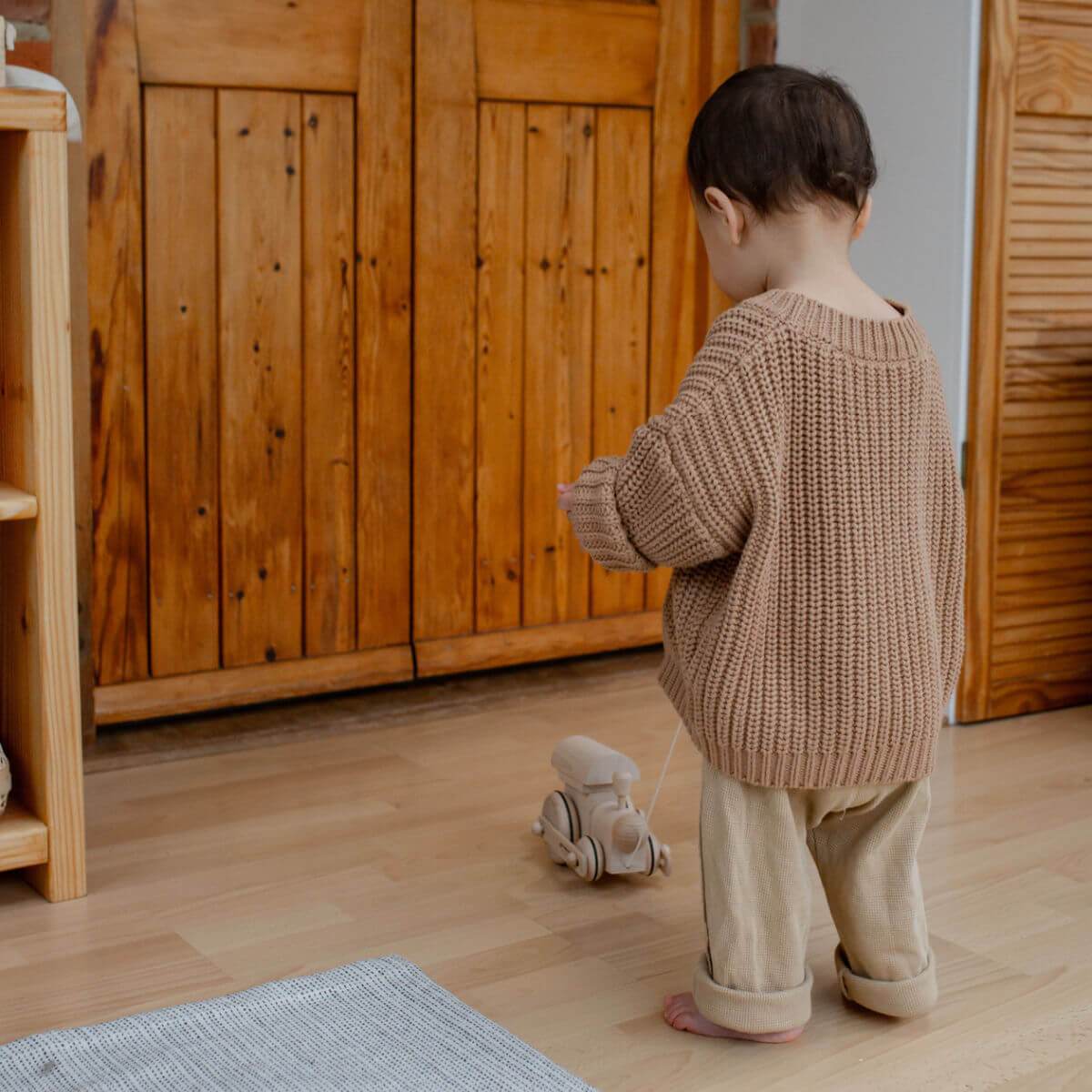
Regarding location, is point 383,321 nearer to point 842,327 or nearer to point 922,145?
point 922,145

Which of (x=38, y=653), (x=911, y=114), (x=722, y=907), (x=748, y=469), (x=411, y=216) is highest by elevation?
(x=911, y=114)

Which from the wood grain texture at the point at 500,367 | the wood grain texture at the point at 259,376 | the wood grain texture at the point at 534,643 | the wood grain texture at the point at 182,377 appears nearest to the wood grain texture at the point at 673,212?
the wood grain texture at the point at 534,643

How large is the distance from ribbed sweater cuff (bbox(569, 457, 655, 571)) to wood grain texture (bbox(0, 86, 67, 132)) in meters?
0.75

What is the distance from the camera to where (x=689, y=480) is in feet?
4.73

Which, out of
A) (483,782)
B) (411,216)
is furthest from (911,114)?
(483,782)

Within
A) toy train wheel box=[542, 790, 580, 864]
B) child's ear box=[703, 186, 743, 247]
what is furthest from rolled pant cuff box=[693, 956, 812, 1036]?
child's ear box=[703, 186, 743, 247]

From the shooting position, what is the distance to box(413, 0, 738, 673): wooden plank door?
2773 millimetres

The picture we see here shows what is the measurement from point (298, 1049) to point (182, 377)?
1332 mm

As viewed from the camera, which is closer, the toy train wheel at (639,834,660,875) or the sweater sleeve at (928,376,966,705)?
the sweater sleeve at (928,376,966,705)

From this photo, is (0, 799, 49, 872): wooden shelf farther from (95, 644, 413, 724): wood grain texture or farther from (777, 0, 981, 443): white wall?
(777, 0, 981, 443): white wall

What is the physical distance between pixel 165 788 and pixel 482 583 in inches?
31.5

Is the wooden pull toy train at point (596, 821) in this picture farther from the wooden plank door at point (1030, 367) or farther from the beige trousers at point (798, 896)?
the wooden plank door at point (1030, 367)

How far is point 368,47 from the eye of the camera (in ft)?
8.67

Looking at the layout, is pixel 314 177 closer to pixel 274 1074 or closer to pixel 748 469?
pixel 748 469
